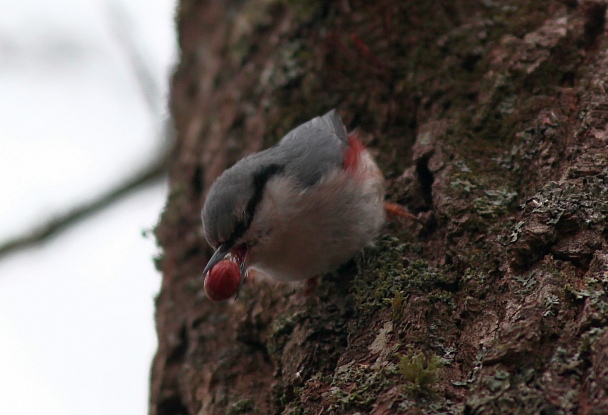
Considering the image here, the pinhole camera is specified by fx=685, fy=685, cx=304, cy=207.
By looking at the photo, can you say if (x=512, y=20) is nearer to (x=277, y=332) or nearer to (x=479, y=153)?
(x=479, y=153)

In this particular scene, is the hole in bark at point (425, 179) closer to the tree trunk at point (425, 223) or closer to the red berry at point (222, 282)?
the tree trunk at point (425, 223)

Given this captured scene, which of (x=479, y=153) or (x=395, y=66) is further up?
(x=395, y=66)

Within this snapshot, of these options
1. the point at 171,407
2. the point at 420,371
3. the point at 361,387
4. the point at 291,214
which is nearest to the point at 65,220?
the point at 171,407

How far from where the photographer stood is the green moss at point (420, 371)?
78.2 inches

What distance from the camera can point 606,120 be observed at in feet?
8.24

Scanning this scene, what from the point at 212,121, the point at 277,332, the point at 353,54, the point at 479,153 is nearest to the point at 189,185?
the point at 212,121

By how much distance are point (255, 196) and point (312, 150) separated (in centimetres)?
39

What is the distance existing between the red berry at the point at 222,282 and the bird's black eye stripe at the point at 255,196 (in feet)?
0.72

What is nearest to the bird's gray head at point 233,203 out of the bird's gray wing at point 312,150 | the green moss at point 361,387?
the bird's gray wing at point 312,150

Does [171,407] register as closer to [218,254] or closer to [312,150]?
[218,254]

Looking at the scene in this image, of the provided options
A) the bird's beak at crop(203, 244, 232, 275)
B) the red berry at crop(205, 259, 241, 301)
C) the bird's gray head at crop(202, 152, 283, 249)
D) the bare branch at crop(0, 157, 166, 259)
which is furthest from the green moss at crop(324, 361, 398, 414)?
the bare branch at crop(0, 157, 166, 259)

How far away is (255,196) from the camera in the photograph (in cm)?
301

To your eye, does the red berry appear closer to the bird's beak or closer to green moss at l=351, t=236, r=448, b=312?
the bird's beak

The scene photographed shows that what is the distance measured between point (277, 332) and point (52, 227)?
2549mm
